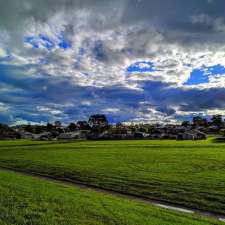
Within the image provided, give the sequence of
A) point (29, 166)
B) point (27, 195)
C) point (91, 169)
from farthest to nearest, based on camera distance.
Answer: point (29, 166) → point (91, 169) → point (27, 195)

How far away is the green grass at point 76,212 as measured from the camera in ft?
34.8

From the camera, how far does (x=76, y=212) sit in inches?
462

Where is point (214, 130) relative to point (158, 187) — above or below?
above

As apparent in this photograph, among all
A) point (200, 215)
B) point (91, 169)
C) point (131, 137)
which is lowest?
point (200, 215)

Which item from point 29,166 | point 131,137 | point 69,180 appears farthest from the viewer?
point 131,137

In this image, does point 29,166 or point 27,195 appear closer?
point 27,195

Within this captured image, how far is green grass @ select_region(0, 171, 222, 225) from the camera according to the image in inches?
418

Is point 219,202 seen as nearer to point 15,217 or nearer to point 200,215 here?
point 200,215

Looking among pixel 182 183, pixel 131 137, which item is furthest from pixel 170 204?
pixel 131 137

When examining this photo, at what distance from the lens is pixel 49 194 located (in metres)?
15.2

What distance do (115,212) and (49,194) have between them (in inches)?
178

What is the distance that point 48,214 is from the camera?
11.3m

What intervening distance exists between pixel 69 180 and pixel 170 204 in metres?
9.60

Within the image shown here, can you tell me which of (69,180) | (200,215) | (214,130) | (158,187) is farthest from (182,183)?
(214,130)
